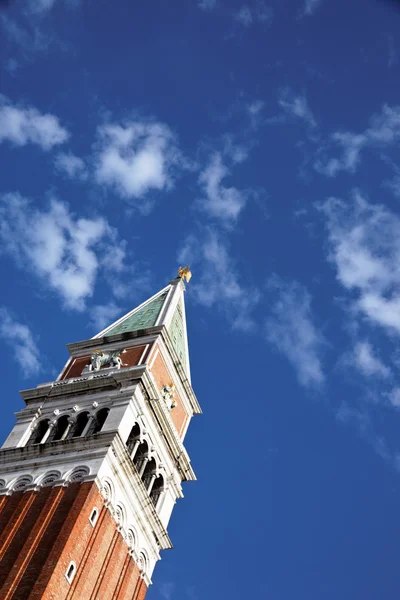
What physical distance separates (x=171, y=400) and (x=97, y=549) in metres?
16.2

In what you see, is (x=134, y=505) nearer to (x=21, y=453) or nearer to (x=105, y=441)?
(x=105, y=441)

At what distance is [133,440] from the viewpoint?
168 feet

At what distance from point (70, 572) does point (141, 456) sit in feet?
38.7

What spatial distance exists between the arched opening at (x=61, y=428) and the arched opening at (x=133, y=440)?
13.3 ft

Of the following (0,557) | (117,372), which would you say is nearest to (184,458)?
(117,372)

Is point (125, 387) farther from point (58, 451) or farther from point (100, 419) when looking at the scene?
point (58, 451)

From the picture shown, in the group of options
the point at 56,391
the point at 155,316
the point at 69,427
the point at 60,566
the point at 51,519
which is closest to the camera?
the point at 60,566

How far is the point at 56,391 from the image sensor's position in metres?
55.2

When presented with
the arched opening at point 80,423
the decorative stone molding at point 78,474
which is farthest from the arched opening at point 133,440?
the decorative stone molding at point 78,474

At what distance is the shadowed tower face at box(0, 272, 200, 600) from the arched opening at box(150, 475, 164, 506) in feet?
0.24

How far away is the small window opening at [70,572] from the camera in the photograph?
40906 mm

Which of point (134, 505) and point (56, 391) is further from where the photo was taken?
point (56, 391)

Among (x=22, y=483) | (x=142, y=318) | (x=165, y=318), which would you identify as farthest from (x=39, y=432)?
(x=142, y=318)

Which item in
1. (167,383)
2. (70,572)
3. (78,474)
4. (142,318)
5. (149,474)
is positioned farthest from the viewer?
(142,318)
